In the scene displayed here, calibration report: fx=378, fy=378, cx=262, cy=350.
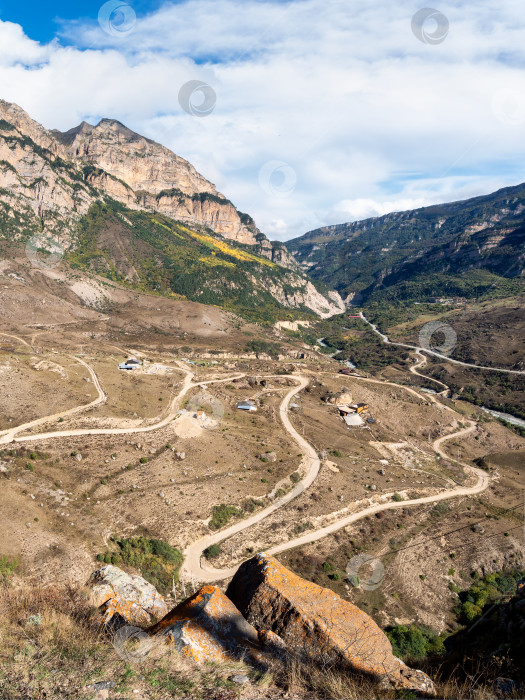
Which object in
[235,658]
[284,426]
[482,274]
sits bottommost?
[284,426]

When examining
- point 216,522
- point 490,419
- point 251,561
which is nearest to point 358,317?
point 490,419

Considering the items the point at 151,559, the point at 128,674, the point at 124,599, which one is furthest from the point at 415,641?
the point at 128,674

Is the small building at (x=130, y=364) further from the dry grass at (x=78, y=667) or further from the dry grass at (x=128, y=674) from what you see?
the dry grass at (x=128, y=674)

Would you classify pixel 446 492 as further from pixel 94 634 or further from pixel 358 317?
pixel 358 317

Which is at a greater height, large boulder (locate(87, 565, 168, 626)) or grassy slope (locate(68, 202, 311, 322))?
grassy slope (locate(68, 202, 311, 322))

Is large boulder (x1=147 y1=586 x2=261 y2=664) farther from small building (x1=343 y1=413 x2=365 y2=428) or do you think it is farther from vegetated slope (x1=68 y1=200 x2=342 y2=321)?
vegetated slope (x1=68 y1=200 x2=342 y2=321)

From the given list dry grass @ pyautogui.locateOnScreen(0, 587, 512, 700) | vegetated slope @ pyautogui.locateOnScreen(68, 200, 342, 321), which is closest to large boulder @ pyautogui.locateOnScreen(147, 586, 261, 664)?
dry grass @ pyautogui.locateOnScreen(0, 587, 512, 700)

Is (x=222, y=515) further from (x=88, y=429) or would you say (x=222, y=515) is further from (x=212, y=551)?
(x=88, y=429)
